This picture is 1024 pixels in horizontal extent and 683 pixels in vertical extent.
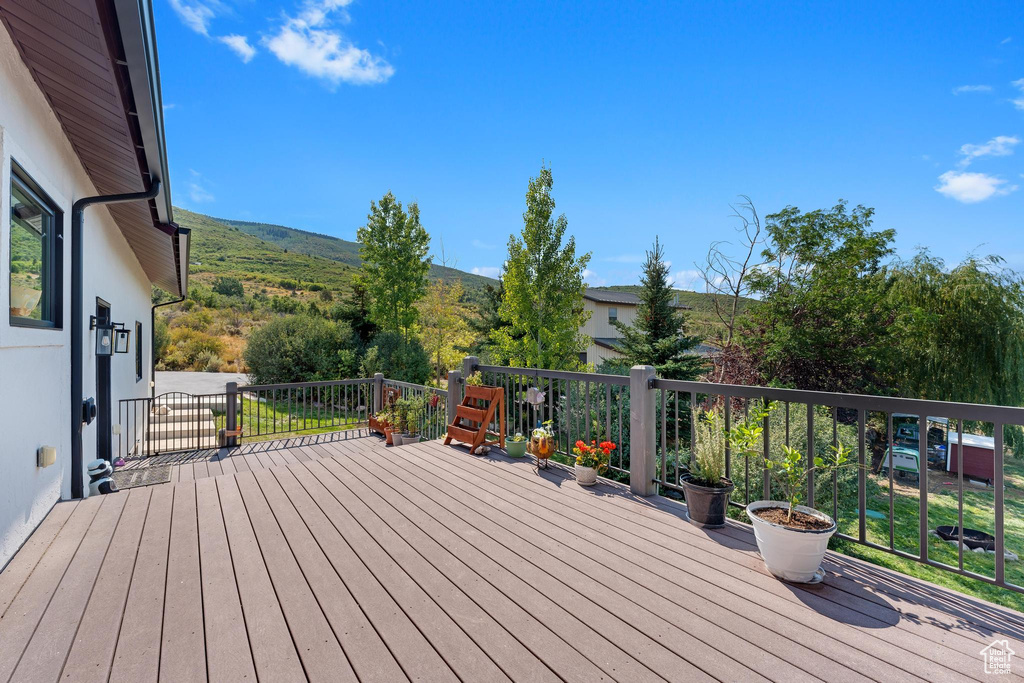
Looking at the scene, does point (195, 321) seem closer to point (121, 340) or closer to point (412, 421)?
point (121, 340)

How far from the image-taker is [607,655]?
1590 millimetres

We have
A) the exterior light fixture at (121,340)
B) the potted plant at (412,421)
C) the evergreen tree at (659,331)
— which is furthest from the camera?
the evergreen tree at (659,331)

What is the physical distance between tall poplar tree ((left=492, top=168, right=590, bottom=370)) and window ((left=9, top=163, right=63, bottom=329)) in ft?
28.5

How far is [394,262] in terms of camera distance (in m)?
15.3

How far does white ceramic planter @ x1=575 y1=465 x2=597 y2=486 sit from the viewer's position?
11.8 ft

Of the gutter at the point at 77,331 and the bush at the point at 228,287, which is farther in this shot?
the bush at the point at 228,287

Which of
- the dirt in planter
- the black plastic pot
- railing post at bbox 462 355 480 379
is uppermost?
railing post at bbox 462 355 480 379

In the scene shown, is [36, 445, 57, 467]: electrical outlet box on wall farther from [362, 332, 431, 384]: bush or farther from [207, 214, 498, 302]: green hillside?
[207, 214, 498, 302]: green hillside

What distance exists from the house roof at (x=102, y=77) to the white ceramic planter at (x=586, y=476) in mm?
3601

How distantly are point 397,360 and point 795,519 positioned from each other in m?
12.5

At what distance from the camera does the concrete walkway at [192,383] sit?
37.9 feet

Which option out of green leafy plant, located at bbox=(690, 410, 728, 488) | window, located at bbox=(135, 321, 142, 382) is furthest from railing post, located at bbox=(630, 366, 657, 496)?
window, located at bbox=(135, 321, 142, 382)

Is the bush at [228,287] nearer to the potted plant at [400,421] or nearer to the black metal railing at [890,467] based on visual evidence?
the potted plant at [400,421]

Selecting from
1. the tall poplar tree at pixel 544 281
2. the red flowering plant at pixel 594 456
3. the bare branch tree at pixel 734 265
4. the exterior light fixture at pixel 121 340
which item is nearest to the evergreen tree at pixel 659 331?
the bare branch tree at pixel 734 265
